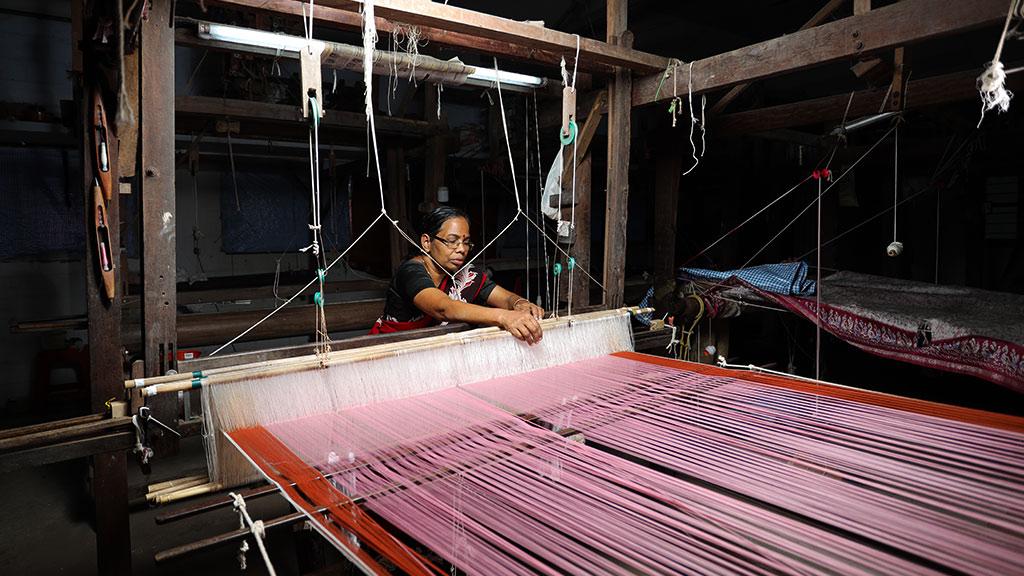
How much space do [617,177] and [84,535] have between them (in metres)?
3.94

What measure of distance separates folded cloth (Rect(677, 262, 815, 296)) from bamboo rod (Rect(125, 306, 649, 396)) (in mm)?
3014

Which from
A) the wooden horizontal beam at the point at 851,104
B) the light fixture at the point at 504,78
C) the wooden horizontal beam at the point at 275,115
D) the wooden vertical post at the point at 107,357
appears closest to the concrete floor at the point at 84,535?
the wooden vertical post at the point at 107,357

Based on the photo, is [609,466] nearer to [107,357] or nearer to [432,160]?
[107,357]

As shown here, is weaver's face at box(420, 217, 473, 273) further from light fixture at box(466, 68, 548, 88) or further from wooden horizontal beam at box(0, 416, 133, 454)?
wooden horizontal beam at box(0, 416, 133, 454)

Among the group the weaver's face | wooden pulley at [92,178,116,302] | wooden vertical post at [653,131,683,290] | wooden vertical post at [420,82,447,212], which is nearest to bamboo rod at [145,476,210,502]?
wooden pulley at [92,178,116,302]

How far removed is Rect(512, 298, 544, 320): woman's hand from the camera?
9.15 feet

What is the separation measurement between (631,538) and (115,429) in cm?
151

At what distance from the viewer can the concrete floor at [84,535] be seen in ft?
10.1

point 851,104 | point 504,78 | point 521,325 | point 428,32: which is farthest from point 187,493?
point 851,104

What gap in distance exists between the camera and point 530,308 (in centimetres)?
289

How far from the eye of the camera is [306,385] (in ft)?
6.04

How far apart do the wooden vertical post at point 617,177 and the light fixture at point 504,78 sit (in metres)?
0.40

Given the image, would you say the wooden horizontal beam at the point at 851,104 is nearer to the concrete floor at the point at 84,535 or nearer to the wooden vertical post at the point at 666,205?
the wooden vertical post at the point at 666,205

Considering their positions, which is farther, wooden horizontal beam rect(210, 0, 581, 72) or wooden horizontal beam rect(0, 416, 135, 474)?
wooden horizontal beam rect(210, 0, 581, 72)
